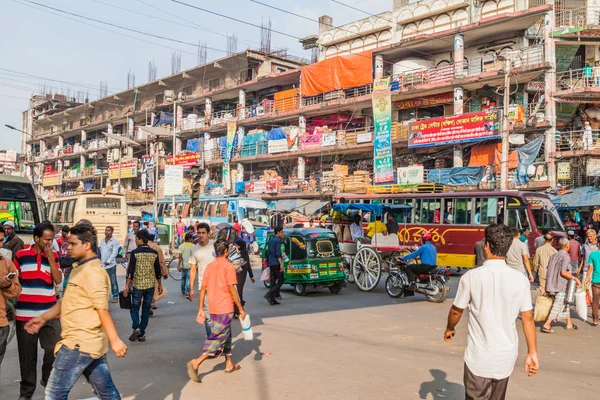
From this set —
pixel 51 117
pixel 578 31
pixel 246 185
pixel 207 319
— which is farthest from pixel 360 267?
pixel 51 117

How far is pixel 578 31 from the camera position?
2612cm

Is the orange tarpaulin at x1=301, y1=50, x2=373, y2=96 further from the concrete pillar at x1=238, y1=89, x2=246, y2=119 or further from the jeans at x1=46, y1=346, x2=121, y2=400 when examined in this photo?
the jeans at x1=46, y1=346, x2=121, y2=400

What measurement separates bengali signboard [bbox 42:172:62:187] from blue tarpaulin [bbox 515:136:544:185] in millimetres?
51583

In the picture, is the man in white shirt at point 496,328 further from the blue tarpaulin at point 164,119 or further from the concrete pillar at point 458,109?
the blue tarpaulin at point 164,119

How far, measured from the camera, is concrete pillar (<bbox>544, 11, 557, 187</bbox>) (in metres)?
25.8

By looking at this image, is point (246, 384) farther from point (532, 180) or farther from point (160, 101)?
point (160, 101)

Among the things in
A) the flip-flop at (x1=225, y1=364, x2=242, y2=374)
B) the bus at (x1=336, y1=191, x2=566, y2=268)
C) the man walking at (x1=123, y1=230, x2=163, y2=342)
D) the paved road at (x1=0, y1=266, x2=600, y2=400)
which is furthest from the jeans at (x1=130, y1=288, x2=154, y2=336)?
the bus at (x1=336, y1=191, x2=566, y2=268)

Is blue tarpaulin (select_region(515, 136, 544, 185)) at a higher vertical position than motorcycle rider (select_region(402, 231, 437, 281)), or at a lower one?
higher

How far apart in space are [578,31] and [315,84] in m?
15.5

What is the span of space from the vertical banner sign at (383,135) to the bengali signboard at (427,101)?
171cm

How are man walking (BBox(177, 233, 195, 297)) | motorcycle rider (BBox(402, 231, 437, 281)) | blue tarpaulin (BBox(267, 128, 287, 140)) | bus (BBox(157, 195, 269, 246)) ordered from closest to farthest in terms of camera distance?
1. motorcycle rider (BBox(402, 231, 437, 281))
2. man walking (BBox(177, 233, 195, 297))
3. bus (BBox(157, 195, 269, 246))
4. blue tarpaulin (BBox(267, 128, 287, 140))

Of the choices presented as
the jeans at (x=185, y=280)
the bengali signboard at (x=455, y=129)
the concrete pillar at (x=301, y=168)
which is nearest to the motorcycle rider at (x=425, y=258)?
the jeans at (x=185, y=280)

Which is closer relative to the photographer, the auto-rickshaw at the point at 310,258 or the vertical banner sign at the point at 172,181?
the auto-rickshaw at the point at 310,258

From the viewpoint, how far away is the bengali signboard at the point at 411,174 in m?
29.2
